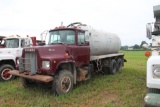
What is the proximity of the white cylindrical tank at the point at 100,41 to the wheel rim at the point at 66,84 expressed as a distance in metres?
2.52

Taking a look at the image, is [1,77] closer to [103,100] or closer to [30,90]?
[30,90]

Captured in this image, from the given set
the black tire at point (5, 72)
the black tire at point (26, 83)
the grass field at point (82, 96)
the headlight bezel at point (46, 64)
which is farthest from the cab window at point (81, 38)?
the black tire at point (5, 72)

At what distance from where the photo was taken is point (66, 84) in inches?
280

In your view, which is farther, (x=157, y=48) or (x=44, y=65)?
(x=44, y=65)

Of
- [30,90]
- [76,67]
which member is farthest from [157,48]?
[30,90]

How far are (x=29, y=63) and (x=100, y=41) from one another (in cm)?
434

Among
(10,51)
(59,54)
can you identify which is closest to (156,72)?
(59,54)

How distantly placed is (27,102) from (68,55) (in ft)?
7.24

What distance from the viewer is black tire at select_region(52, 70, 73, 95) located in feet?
22.0

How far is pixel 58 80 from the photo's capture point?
6.72 meters

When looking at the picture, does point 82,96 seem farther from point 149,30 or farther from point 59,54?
point 149,30

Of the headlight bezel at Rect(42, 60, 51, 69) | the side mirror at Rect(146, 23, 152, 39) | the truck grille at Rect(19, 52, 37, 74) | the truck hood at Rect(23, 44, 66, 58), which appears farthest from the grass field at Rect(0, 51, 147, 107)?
the side mirror at Rect(146, 23, 152, 39)

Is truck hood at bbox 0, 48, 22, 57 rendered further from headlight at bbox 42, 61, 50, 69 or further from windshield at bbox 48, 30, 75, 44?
headlight at bbox 42, 61, 50, 69

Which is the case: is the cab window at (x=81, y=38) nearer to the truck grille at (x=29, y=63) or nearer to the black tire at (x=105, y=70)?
the truck grille at (x=29, y=63)
